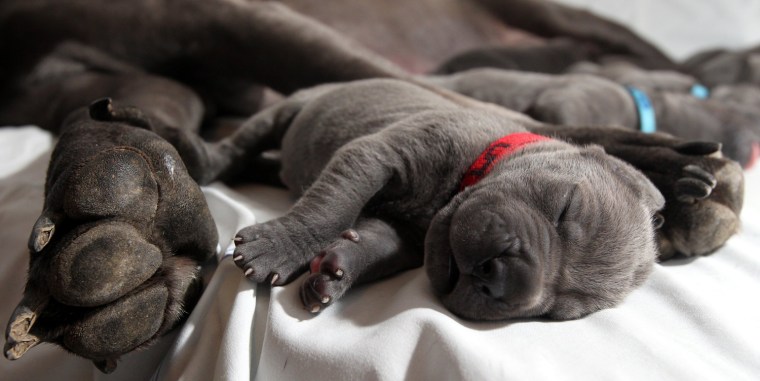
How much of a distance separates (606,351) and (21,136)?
62.9 inches

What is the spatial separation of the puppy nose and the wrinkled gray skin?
1.01 metres

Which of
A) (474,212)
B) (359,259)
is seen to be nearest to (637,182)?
(474,212)

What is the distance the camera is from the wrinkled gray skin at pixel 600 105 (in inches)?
79.8

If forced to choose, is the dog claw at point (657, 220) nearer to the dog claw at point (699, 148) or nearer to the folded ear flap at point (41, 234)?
the dog claw at point (699, 148)

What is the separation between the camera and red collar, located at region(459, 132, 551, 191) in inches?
50.4

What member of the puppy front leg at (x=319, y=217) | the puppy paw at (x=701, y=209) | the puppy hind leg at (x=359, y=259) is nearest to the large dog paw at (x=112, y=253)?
→ the puppy front leg at (x=319, y=217)

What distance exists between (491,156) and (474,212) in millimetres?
262

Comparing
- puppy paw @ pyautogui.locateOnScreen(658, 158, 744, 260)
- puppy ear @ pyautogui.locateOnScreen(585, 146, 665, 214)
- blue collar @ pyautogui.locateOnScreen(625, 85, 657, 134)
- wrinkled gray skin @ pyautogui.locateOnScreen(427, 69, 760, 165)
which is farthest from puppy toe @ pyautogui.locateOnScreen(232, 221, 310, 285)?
blue collar @ pyautogui.locateOnScreen(625, 85, 657, 134)

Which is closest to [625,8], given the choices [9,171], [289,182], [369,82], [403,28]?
[403,28]

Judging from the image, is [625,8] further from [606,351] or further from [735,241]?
[606,351]

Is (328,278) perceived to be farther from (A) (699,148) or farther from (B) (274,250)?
(A) (699,148)

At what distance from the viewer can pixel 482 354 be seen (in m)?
0.87

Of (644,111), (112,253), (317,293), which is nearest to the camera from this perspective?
(112,253)

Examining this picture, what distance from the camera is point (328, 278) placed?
103 cm
